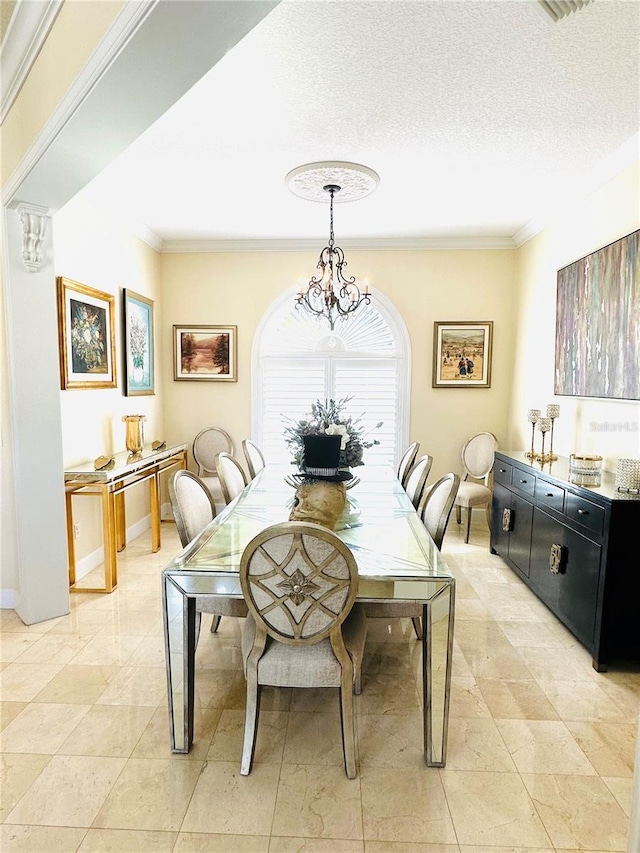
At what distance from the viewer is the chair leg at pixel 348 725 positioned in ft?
5.84

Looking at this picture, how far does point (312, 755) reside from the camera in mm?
1902

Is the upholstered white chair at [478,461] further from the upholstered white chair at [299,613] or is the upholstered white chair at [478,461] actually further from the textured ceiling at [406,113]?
the upholstered white chair at [299,613]

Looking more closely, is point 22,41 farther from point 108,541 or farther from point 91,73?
point 108,541

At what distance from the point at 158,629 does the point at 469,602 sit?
2.00 metres

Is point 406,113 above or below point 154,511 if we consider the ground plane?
above

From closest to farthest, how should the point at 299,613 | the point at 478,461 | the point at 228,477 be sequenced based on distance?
the point at 299,613
the point at 228,477
the point at 478,461

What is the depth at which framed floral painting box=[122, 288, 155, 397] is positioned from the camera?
4277 mm

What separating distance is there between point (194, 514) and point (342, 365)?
290 centimetres

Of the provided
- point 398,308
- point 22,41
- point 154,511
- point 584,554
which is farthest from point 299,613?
point 398,308

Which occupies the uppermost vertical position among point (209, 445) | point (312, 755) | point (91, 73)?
point (91, 73)

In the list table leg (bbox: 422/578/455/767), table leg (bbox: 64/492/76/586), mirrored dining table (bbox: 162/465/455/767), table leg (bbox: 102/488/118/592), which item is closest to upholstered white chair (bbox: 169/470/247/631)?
mirrored dining table (bbox: 162/465/455/767)

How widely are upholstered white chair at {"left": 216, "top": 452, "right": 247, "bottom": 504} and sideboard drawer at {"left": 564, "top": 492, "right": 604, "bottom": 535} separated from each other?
203 centimetres

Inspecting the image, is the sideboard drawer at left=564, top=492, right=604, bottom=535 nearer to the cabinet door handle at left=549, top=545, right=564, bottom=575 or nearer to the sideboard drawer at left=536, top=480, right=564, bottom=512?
the sideboard drawer at left=536, top=480, right=564, bottom=512

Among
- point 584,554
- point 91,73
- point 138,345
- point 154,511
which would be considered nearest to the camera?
point 91,73
